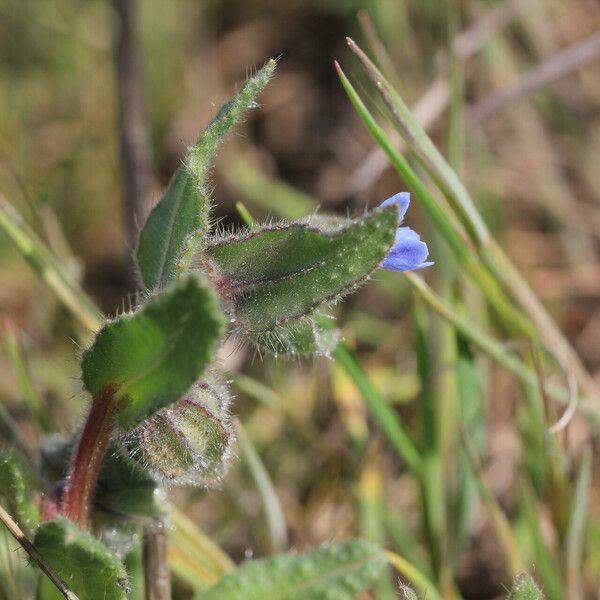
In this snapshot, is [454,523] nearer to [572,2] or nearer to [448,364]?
[448,364]

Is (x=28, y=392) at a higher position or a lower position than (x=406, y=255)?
higher

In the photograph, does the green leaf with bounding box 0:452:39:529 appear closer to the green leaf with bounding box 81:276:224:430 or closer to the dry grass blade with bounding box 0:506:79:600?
the dry grass blade with bounding box 0:506:79:600

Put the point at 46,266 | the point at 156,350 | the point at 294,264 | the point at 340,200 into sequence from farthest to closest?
the point at 340,200
the point at 46,266
the point at 294,264
the point at 156,350

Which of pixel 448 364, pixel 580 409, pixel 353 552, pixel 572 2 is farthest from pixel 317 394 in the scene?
pixel 572 2

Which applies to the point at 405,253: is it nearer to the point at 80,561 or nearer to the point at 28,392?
the point at 80,561

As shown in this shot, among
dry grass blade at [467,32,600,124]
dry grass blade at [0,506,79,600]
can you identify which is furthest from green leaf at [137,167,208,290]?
dry grass blade at [467,32,600,124]

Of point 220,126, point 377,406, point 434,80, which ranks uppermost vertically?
point 220,126

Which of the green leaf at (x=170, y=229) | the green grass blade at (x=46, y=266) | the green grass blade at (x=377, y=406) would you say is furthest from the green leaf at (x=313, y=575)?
the green grass blade at (x=46, y=266)

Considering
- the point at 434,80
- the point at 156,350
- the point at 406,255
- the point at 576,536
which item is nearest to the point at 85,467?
the point at 156,350
